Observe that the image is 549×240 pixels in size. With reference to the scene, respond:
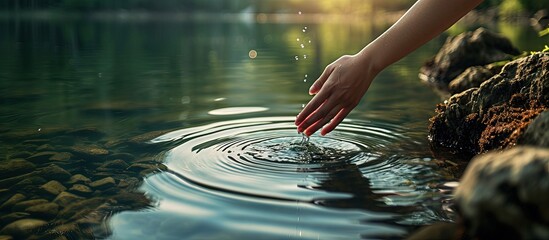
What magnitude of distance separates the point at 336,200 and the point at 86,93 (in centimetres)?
774

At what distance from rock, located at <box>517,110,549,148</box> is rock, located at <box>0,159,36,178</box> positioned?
12.4 ft

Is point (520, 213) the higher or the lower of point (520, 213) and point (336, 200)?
the higher

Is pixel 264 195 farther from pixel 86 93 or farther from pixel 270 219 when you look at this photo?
pixel 86 93

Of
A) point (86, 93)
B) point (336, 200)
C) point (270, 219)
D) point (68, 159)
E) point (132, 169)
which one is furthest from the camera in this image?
point (86, 93)

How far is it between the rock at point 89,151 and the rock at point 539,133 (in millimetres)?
3624

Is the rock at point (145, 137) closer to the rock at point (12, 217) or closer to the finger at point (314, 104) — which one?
the rock at point (12, 217)

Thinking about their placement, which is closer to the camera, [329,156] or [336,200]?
[336,200]

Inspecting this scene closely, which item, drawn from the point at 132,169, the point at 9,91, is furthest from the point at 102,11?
the point at 132,169

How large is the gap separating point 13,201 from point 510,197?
325 centimetres

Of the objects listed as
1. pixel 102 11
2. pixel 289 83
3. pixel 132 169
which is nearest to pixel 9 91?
pixel 289 83

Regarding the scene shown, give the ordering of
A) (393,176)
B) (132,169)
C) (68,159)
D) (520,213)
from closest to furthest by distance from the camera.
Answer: (520,213) < (393,176) < (132,169) < (68,159)

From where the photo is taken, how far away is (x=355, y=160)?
4.56 m

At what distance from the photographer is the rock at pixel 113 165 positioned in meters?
4.48

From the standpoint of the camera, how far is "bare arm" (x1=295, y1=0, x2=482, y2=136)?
317 centimetres
